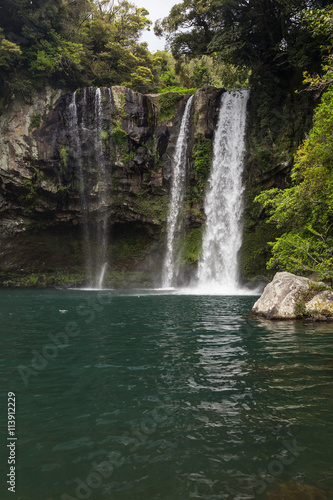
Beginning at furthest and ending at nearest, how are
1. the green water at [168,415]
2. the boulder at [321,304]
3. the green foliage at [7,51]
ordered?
1. the green foliage at [7,51]
2. the boulder at [321,304]
3. the green water at [168,415]

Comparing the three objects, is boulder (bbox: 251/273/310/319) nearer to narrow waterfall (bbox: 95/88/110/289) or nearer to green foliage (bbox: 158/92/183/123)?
narrow waterfall (bbox: 95/88/110/289)

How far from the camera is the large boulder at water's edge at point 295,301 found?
9.31m

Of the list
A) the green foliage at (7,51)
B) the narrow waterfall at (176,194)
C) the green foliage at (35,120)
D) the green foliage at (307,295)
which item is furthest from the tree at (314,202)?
the green foliage at (7,51)

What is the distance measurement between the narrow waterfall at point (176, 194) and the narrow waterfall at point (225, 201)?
7.12 ft

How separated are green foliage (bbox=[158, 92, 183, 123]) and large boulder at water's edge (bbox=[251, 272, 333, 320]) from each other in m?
17.8

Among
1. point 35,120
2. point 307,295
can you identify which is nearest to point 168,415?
point 307,295

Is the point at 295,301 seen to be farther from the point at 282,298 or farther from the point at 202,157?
the point at 202,157

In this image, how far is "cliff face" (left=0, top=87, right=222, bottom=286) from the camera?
913 inches

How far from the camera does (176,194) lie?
24.3 meters

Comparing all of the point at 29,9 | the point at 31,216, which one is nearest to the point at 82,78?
the point at 29,9

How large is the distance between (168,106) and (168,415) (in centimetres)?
2409

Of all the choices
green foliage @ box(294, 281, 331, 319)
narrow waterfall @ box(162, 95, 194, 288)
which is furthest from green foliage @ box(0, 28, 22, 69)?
green foliage @ box(294, 281, 331, 319)

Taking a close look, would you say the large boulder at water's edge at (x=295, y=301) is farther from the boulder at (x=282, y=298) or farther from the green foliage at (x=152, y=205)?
the green foliage at (x=152, y=205)

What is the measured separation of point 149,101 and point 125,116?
216cm
